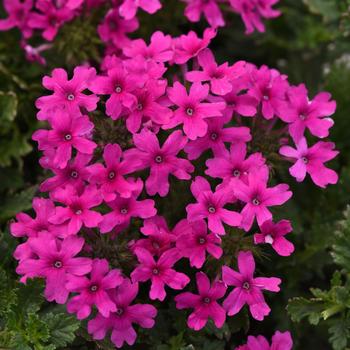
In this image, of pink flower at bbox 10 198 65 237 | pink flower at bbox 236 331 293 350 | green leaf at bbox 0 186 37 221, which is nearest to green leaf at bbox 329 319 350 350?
pink flower at bbox 236 331 293 350

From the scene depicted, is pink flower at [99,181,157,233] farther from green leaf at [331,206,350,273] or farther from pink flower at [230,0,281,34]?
pink flower at [230,0,281,34]

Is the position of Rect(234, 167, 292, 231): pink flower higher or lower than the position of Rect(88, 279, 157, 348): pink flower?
higher

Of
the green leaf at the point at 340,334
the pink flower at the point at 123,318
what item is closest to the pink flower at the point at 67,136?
the pink flower at the point at 123,318

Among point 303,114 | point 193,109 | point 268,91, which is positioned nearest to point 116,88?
point 193,109

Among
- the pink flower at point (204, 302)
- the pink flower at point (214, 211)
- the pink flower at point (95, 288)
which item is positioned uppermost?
the pink flower at point (214, 211)

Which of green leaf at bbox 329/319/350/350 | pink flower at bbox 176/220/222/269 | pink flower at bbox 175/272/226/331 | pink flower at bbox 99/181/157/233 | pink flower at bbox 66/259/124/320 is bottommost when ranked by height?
green leaf at bbox 329/319/350/350

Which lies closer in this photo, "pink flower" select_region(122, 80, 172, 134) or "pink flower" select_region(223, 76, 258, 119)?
"pink flower" select_region(122, 80, 172, 134)

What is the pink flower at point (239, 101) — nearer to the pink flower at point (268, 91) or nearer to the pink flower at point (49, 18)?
the pink flower at point (268, 91)

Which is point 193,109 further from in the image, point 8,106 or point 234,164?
point 8,106

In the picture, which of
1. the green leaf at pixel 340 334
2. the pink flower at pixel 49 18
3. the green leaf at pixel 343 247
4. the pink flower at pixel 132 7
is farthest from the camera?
the pink flower at pixel 49 18
